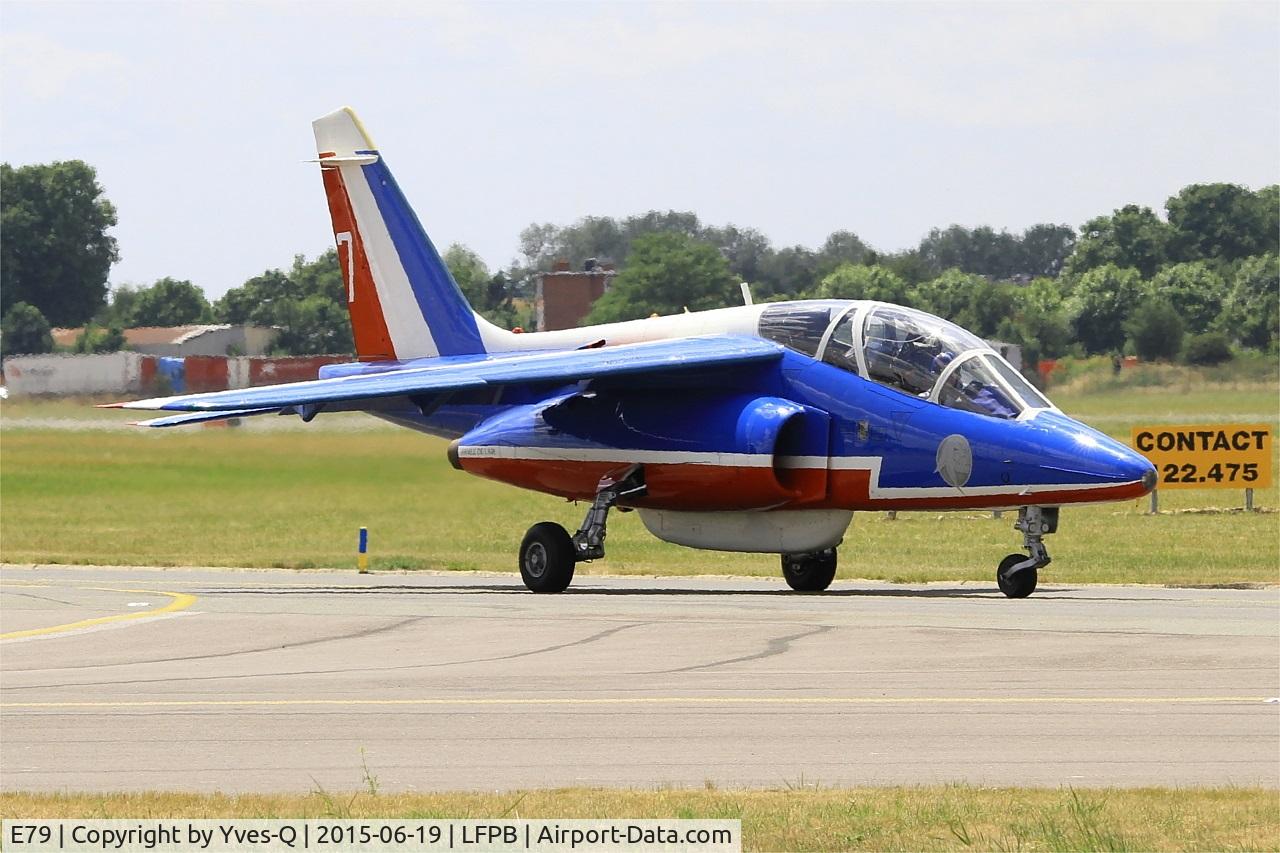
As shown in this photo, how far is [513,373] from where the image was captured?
72.9ft

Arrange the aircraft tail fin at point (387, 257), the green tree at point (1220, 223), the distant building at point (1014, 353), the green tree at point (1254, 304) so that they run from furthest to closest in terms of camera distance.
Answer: the green tree at point (1220, 223) < the green tree at point (1254, 304) < the distant building at point (1014, 353) < the aircraft tail fin at point (387, 257)

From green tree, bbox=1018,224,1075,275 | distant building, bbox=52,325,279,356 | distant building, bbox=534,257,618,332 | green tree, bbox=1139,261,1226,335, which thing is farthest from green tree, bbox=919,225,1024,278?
distant building, bbox=52,325,279,356

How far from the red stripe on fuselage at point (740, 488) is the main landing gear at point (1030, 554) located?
0.30m

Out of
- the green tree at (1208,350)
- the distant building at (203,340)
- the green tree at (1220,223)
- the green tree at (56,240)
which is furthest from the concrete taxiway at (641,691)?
the green tree at (1220,223)

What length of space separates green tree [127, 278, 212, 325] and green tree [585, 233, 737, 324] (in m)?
13.1

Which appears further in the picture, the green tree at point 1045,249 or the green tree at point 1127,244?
the green tree at point 1045,249

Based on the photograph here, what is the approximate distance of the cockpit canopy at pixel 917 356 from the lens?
20266 millimetres

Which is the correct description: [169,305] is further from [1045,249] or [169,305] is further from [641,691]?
[1045,249]

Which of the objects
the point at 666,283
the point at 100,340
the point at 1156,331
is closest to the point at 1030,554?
the point at 100,340

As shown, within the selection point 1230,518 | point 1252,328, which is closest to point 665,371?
point 1230,518

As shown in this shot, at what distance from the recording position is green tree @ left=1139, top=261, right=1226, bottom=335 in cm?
6714

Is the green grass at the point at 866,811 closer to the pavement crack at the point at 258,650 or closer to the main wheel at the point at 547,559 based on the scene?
the pavement crack at the point at 258,650

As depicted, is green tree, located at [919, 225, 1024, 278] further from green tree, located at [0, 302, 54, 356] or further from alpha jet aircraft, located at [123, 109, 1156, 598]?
alpha jet aircraft, located at [123, 109, 1156, 598]

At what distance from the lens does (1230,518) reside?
35594 millimetres
